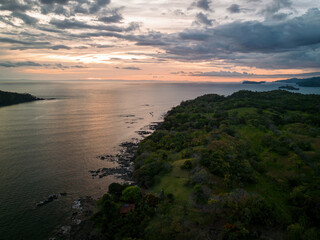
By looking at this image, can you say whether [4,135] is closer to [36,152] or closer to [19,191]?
[36,152]

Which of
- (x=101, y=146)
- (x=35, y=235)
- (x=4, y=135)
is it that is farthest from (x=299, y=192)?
(x=4, y=135)

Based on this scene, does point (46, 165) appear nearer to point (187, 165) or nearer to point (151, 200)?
point (151, 200)

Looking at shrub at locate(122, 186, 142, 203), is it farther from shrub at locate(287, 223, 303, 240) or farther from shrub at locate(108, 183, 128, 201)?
shrub at locate(287, 223, 303, 240)

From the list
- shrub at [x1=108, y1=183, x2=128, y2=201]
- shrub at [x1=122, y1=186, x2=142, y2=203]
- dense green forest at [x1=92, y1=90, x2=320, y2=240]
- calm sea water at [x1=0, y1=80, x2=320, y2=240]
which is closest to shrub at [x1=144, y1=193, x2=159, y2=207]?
dense green forest at [x1=92, y1=90, x2=320, y2=240]

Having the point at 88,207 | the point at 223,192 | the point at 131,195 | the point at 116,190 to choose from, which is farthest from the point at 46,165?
the point at 223,192

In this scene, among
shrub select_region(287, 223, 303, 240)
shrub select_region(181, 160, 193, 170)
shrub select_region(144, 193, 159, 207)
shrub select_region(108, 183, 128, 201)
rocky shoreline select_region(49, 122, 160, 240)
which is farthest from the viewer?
shrub select_region(181, 160, 193, 170)

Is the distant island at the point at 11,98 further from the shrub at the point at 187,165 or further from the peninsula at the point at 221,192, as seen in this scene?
the shrub at the point at 187,165
